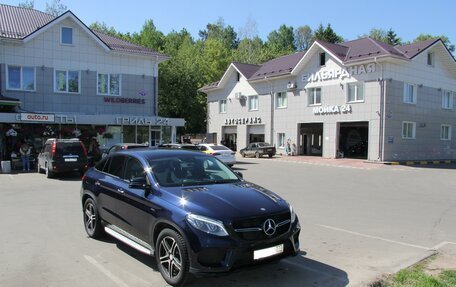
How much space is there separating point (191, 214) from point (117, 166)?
2499mm

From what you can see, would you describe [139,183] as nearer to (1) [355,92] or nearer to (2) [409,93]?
(1) [355,92]

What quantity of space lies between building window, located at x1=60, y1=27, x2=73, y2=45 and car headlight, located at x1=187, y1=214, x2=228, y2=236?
27100mm

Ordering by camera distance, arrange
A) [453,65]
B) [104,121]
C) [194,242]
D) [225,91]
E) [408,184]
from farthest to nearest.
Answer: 1. [225,91]
2. [453,65]
3. [104,121]
4. [408,184]
5. [194,242]

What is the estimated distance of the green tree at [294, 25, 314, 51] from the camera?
96744 mm

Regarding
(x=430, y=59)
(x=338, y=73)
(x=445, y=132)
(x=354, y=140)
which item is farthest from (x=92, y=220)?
(x=445, y=132)

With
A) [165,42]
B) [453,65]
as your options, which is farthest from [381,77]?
[165,42]

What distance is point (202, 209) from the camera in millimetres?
4938

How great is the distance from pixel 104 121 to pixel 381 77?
66.4 ft

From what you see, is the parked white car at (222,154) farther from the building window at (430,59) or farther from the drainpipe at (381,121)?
the building window at (430,59)

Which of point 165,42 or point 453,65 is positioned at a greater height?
point 165,42

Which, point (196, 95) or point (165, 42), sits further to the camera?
point (165, 42)

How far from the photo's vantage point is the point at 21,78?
89.0ft

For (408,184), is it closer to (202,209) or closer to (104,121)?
(202,209)

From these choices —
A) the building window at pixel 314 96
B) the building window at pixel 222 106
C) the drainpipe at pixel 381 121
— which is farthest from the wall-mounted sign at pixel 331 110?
the building window at pixel 222 106
